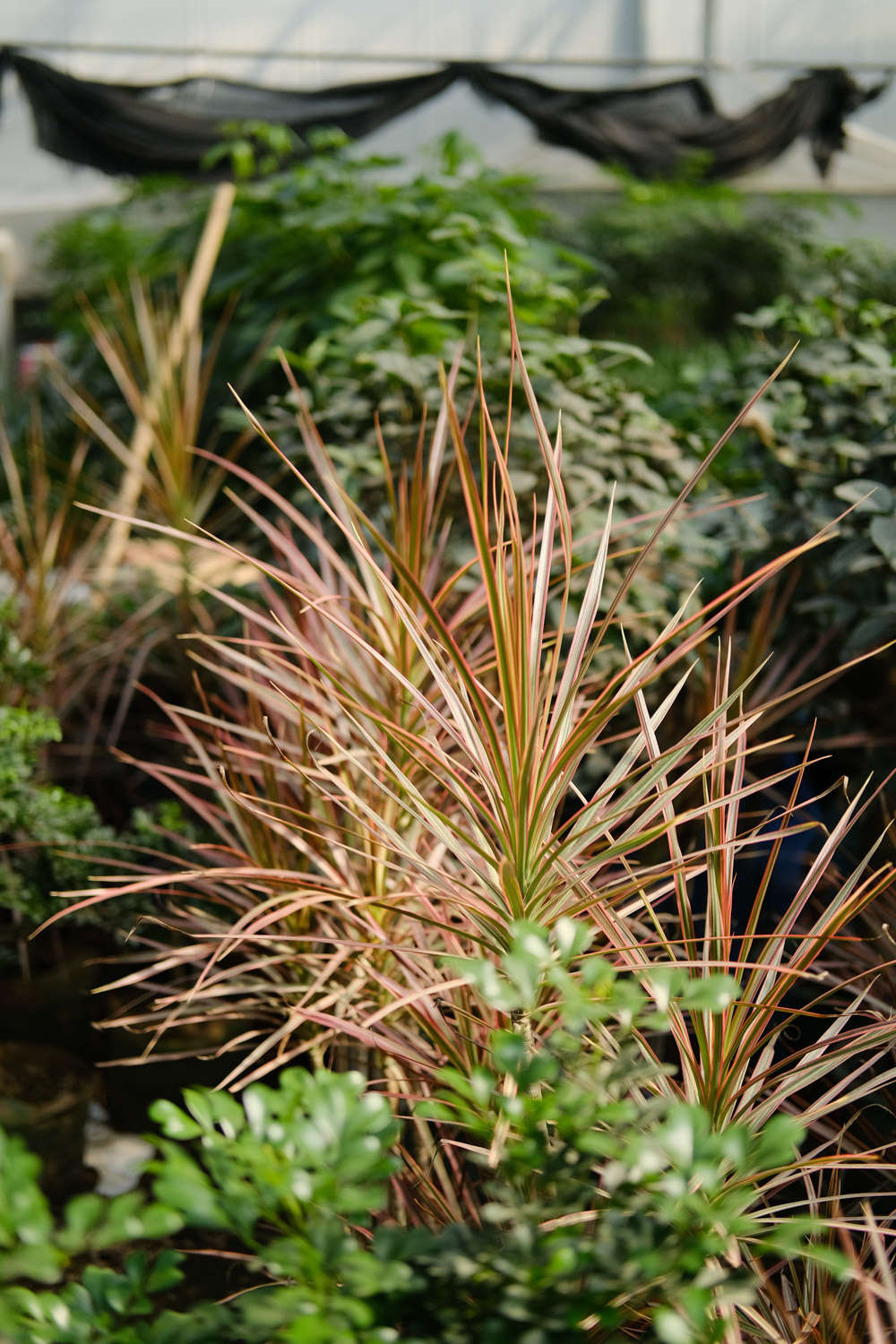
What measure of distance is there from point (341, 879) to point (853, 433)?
4.41 feet

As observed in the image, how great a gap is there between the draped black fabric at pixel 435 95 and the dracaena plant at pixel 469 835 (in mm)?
5813

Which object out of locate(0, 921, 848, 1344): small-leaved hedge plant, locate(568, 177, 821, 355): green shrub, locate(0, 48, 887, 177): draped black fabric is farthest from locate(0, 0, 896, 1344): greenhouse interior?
locate(568, 177, 821, 355): green shrub

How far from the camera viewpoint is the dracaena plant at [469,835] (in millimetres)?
927

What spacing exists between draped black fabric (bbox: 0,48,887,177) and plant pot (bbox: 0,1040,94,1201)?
6.07 metres

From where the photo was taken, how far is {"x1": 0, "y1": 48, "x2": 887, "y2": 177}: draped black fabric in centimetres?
629

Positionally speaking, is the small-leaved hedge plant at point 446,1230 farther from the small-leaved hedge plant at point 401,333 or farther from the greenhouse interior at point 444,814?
the small-leaved hedge plant at point 401,333

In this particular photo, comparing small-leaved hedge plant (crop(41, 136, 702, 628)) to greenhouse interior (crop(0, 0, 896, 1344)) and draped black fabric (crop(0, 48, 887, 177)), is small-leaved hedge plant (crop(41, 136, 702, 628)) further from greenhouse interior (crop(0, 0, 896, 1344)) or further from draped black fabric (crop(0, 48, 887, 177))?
draped black fabric (crop(0, 48, 887, 177))

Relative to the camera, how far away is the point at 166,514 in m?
2.47

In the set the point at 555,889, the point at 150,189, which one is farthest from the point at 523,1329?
the point at 150,189

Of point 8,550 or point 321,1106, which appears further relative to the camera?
point 8,550

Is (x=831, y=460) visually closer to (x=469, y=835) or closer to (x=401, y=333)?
(x=401, y=333)

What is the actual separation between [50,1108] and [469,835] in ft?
3.23

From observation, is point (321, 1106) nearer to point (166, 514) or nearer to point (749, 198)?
point (166, 514)

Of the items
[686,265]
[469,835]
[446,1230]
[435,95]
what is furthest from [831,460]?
[435,95]
